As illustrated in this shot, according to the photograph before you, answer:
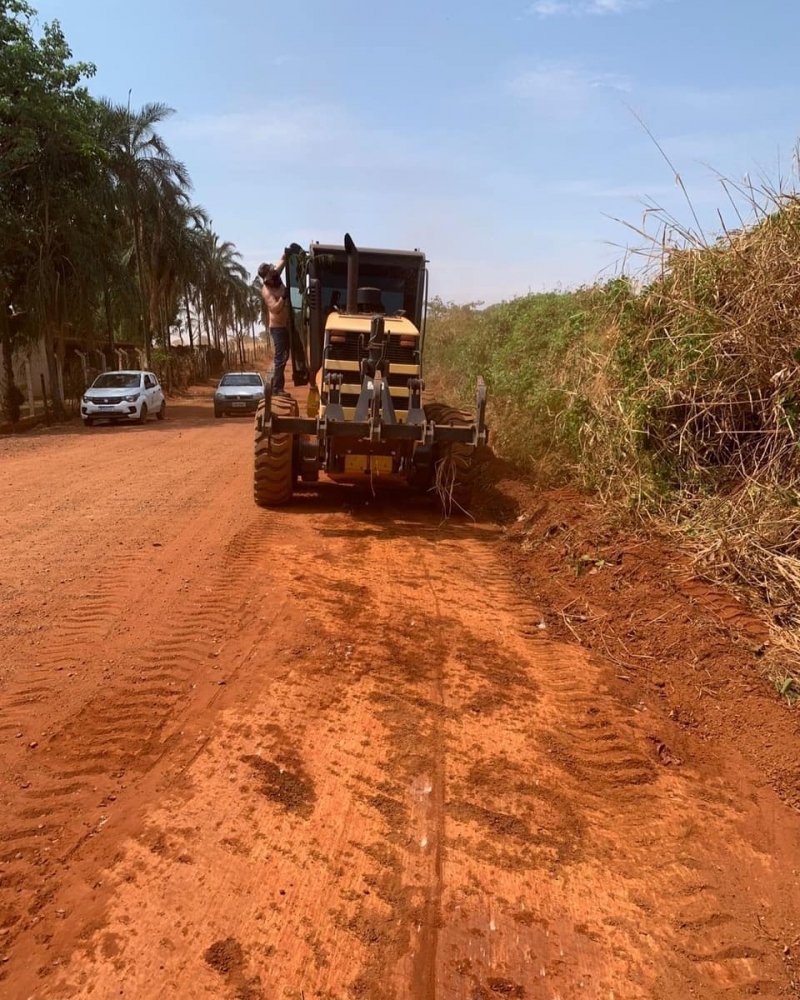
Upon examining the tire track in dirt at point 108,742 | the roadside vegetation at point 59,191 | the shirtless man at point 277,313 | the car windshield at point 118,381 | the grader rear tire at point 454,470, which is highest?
the roadside vegetation at point 59,191

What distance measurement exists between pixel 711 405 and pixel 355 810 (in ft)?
15.3

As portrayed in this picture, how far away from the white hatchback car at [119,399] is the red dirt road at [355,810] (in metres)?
15.2

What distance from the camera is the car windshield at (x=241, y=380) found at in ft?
76.1

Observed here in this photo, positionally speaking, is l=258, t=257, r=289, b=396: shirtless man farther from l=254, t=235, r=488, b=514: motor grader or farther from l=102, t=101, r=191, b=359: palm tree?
l=102, t=101, r=191, b=359: palm tree

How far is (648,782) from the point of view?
11.1ft

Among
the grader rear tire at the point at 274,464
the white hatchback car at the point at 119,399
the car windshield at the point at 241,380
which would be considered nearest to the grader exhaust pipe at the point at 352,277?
the grader rear tire at the point at 274,464

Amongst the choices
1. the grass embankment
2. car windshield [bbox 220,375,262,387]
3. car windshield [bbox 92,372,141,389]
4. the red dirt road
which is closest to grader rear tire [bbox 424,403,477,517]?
the grass embankment

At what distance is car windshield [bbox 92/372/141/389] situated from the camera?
20359mm

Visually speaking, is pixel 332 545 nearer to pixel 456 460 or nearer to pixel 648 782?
pixel 456 460

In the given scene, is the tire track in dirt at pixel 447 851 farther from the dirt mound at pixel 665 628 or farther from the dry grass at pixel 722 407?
the dry grass at pixel 722 407

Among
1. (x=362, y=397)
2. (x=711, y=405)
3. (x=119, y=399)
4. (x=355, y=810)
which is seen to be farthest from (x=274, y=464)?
(x=119, y=399)

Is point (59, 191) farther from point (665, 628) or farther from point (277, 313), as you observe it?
point (665, 628)

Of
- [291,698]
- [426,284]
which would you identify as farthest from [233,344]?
[291,698]

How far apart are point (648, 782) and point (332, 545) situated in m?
4.09
